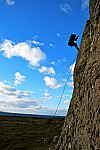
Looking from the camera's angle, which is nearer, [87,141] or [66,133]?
[87,141]

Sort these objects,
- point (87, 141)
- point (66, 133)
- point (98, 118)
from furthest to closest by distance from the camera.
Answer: point (66, 133) → point (87, 141) → point (98, 118)

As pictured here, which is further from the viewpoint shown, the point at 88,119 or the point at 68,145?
the point at 68,145

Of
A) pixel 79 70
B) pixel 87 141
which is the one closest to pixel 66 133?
pixel 87 141

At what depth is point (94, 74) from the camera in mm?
3855

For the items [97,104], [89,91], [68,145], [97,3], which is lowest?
[68,145]

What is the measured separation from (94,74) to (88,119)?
4.88 ft

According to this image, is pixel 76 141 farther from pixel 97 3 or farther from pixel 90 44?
pixel 97 3

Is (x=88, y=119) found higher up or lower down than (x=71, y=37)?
lower down

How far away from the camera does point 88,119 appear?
3.65 meters

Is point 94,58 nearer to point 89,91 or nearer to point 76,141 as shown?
point 89,91

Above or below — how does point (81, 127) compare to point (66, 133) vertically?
above

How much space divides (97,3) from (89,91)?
363cm

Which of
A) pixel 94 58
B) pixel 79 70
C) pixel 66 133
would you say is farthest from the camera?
pixel 79 70

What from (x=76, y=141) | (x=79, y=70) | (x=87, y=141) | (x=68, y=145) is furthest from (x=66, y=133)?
(x=79, y=70)
